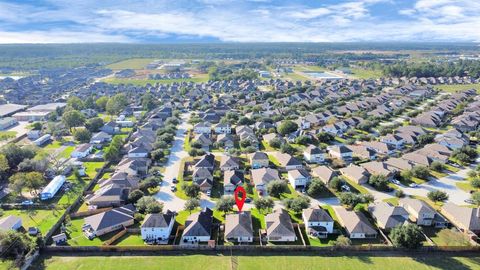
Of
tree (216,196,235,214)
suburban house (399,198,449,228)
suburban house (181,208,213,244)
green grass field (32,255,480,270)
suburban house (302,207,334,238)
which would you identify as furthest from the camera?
tree (216,196,235,214)

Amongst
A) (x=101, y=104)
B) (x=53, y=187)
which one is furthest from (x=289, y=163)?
(x=101, y=104)

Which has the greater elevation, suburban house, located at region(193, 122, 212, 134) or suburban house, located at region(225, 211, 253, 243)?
suburban house, located at region(193, 122, 212, 134)

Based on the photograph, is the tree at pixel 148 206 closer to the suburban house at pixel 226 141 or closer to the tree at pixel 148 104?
the suburban house at pixel 226 141

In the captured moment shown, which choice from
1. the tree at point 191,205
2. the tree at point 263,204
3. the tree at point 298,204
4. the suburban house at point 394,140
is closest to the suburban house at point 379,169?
the suburban house at point 394,140

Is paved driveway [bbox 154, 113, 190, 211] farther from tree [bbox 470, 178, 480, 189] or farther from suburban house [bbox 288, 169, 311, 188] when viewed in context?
tree [bbox 470, 178, 480, 189]

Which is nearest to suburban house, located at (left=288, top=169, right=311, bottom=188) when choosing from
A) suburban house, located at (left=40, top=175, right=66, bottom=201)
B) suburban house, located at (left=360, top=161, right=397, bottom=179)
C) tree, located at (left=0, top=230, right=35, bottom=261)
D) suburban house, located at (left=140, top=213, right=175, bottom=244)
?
suburban house, located at (left=360, top=161, right=397, bottom=179)

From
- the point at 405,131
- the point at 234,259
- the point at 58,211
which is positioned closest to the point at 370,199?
the point at 234,259
